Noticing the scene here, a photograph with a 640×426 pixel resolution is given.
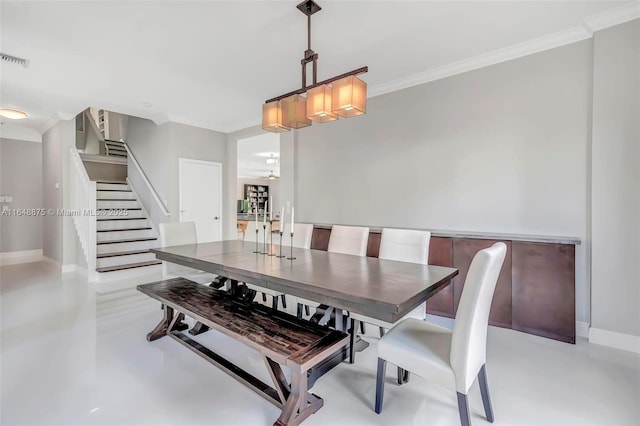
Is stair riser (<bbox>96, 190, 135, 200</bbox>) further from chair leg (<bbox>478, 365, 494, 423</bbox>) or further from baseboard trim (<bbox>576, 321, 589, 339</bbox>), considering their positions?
baseboard trim (<bbox>576, 321, 589, 339</bbox>)

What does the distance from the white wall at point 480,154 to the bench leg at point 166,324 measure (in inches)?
95.4

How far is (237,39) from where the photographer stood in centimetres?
276

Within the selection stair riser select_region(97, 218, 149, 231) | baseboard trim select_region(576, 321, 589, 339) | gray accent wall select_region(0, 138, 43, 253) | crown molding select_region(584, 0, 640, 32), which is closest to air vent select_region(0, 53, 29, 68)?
stair riser select_region(97, 218, 149, 231)

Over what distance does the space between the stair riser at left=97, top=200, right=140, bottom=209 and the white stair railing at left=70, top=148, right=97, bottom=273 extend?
0.63 metres

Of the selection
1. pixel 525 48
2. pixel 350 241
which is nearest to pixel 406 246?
pixel 350 241

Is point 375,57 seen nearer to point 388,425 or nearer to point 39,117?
point 388,425

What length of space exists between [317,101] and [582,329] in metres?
3.04

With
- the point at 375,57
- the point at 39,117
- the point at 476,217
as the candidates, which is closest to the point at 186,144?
the point at 39,117

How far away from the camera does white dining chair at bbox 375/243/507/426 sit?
4.50ft

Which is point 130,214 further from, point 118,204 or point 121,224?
point 121,224

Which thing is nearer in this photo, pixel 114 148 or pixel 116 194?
pixel 116 194

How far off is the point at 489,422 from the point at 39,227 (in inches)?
334

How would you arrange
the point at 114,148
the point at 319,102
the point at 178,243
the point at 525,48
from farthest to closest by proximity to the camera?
1. the point at 114,148
2. the point at 178,243
3. the point at 525,48
4. the point at 319,102

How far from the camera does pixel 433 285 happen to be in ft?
5.50
